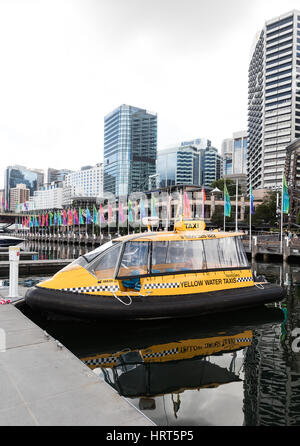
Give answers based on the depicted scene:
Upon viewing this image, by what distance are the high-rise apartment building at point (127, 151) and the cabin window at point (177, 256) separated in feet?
501

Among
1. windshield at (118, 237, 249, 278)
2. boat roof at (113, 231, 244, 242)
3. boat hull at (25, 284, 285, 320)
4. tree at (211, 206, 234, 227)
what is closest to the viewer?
boat hull at (25, 284, 285, 320)

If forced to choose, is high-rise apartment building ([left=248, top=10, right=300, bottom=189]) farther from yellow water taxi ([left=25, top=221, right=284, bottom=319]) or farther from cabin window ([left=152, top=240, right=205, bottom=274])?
cabin window ([left=152, top=240, right=205, bottom=274])

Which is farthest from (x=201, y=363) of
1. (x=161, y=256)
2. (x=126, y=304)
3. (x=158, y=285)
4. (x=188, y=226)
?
(x=188, y=226)

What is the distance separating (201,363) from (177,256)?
3.96 meters

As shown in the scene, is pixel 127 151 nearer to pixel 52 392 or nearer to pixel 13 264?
pixel 13 264

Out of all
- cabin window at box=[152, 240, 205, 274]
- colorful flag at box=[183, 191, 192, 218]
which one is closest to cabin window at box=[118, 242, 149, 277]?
cabin window at box=[152, 240, 205, 274]

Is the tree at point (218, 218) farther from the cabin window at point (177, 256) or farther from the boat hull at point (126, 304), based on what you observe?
the boat hull at point (126, 304)

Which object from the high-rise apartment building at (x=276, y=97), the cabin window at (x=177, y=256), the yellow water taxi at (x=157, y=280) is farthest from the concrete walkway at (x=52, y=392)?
the high-rise apartment building at (x=276, y=97)

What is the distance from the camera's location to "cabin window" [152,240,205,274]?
35.3 ft

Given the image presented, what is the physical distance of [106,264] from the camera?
1010 cm

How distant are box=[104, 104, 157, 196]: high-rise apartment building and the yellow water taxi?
499ft

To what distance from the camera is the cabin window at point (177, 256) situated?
1077 cm

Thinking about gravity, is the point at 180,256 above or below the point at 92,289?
above
